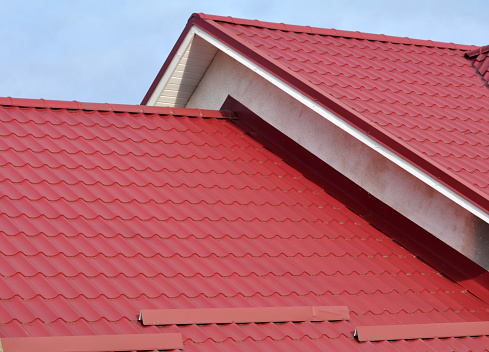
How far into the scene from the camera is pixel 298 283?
25.7ft

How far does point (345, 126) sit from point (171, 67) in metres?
3.42

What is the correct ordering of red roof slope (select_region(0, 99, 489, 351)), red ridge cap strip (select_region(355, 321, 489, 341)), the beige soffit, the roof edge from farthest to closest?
the beige soffit, the roof edge, red ridge cap strip (select_region(355, 321, 489, 341)), red roof slope (select_region(0, 99, 489, 351))

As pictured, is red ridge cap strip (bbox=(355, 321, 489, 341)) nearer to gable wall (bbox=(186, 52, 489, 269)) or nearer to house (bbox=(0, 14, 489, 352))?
house (bbox=(0, 14, 489, 352))

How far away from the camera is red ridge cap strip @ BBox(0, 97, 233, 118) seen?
31.5ft

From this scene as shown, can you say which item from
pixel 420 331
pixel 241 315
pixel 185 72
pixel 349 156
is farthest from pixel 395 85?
pixel 241 315

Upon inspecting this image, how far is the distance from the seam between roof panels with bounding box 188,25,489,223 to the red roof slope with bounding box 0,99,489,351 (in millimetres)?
971

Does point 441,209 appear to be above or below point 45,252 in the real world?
above

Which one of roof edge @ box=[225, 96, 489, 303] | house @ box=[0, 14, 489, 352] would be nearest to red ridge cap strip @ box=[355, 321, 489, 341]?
house @ box=[0, 14, 489, 352]

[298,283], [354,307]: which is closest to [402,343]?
[354,307]

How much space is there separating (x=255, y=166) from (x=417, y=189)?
2048 mm

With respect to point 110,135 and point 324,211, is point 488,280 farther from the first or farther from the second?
point 110,135

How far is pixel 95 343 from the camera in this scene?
5.98 meters

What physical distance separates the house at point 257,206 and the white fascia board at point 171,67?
2 centimetres

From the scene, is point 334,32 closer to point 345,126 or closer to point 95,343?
point 345,126
